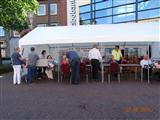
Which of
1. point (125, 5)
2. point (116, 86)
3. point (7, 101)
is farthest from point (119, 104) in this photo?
point (125, 5)

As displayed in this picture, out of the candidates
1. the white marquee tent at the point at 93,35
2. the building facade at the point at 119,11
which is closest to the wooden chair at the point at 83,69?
the white marquee tent at the point at 93,35

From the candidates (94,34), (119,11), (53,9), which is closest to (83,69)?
(94,34)

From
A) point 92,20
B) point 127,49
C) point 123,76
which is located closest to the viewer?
point 123,76

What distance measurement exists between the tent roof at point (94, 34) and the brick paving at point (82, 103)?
2945mm

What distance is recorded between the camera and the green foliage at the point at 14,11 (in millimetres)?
32438

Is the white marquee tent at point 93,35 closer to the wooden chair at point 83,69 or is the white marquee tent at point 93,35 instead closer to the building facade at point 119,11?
the wooden chair at point 83,69

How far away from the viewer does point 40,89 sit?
53.3 ft

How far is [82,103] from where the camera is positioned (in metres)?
12.3

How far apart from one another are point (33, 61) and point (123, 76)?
4.72m

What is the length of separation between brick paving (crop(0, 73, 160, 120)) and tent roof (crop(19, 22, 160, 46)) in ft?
9.66

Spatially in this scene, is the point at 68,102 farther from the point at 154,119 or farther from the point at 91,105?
the point at 154,119

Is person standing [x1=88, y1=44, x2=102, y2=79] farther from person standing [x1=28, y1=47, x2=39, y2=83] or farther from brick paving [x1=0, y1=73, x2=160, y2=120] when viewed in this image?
brick paving [x1=0, y1=73, x2=160, y2=120]

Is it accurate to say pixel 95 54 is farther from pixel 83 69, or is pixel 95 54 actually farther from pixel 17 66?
pixel 17 66

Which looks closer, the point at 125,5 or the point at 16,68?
the point at 16,68
